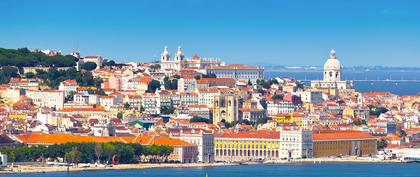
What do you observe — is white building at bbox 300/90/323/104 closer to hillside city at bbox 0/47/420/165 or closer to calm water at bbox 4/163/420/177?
hillside city at bbox 0/47/420/165

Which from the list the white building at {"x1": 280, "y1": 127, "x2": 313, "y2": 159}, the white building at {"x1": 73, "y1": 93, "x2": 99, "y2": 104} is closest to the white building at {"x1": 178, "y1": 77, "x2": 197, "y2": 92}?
the white building at {"x1": 73, "y1": 93, "x2": 99, "y2": 104}

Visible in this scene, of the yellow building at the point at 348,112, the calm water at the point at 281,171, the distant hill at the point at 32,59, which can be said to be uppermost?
the distant hill at the point at 32,59

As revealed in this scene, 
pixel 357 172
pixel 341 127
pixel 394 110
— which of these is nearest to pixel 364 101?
pixel 394 110

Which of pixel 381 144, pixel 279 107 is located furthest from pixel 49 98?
pixel 381 144

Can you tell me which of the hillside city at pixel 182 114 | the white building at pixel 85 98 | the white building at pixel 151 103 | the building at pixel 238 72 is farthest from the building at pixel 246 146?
the building at pixel 238 72

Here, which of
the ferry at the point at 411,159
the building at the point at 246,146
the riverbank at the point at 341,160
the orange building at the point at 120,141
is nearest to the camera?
the orange building at the point at 120,141

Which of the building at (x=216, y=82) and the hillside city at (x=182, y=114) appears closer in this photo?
the hillside city at (x=182, y=114)

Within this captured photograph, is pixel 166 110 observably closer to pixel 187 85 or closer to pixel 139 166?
pixel 187 85

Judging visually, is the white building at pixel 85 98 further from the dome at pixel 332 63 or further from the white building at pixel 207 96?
the dome at pixel 332 63
